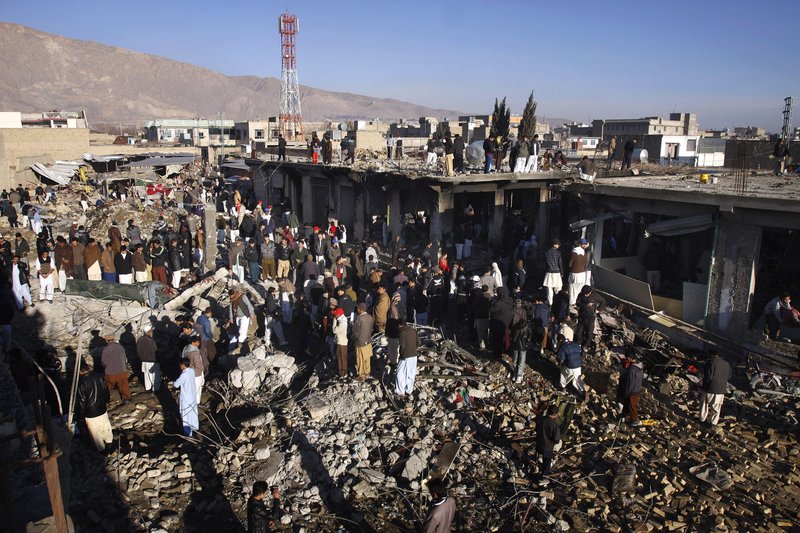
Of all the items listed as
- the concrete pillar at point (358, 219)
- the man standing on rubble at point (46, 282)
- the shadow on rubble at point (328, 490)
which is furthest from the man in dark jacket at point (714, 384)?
the concrete pillar at point (358, 219)

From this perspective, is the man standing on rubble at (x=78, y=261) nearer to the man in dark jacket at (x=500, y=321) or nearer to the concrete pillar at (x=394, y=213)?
the concrete pillar at (x=394, y=213)

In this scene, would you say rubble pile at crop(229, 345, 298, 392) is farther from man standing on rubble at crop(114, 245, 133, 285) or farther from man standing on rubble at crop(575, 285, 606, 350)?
man standing on rubble at crop(575, 285, 606, 350)

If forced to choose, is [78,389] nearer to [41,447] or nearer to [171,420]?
[171,420]

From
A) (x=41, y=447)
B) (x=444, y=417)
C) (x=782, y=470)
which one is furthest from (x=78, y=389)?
(x=782, y=470)

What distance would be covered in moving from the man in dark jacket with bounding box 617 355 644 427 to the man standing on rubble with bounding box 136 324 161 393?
7985 mm

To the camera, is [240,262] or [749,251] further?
[240,262]

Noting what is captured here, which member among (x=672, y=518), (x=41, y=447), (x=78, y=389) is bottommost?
(x=672, y=518)

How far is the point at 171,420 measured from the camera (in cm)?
972

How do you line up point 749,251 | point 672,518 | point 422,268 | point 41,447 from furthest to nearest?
1. point 422,268
2. point 749,251
3. point 672,518
4. point 41,447

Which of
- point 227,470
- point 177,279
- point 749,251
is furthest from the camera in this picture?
point 177,279

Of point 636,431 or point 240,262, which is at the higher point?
point 240,262

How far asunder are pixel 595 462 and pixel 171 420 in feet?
22.5

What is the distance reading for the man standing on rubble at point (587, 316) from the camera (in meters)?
11.0

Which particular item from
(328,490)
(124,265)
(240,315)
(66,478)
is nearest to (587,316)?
(328,490)
